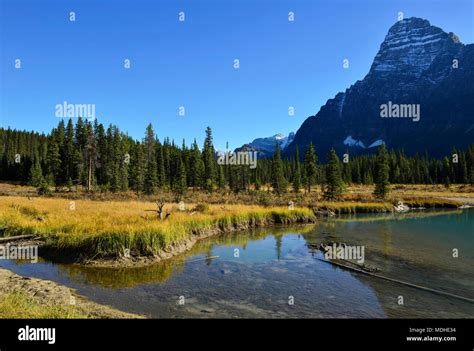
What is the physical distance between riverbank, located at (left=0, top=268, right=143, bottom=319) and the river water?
774mm

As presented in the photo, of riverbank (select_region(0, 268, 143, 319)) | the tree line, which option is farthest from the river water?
the tree line

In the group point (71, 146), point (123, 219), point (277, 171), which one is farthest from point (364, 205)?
point (71, 146)

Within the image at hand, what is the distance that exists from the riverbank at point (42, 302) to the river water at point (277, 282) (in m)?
0.77

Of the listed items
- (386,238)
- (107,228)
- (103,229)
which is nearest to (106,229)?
(107,228)

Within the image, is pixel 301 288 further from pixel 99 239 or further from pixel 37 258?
pixel 37 258

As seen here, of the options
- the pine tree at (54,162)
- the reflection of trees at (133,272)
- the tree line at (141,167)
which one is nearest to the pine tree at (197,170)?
the tree line at (141,167)

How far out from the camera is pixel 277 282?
15734mm

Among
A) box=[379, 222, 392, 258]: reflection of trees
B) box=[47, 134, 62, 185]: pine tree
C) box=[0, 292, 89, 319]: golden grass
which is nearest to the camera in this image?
box=[0, 292, 89, 319]: golden grass

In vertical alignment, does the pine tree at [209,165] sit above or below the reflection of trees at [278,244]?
above

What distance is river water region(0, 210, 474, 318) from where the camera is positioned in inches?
477

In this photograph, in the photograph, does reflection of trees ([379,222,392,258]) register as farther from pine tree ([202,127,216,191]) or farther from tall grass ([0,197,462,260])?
pine tree ([202,127,216,191])

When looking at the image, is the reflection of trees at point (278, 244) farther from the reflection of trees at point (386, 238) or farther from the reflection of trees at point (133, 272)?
the reflection of trees at point (386, 238)

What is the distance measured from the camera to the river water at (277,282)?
1211cm

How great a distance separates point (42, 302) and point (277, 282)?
944 cm
